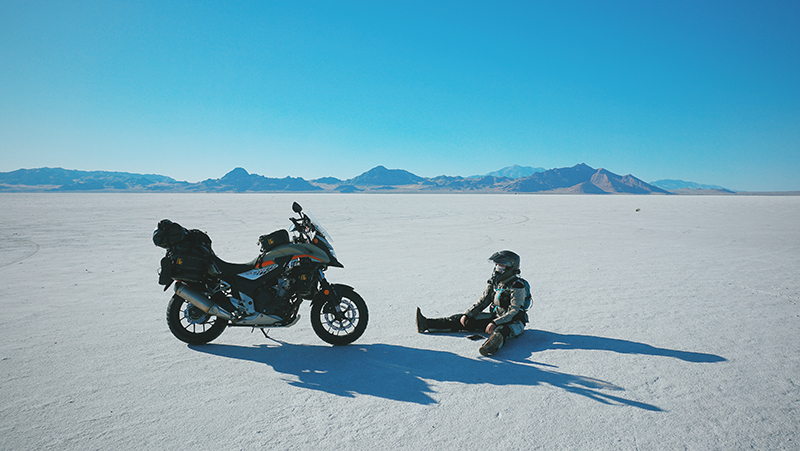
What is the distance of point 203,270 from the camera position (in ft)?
15.8

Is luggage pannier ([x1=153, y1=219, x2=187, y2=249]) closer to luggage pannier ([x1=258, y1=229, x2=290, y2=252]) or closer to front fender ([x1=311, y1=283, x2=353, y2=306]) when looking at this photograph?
luggage pannier ([x1=258, y1=229, x2=290, y2=252])

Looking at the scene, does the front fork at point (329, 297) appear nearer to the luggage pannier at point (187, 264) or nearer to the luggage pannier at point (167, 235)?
the luggage pannier at point (187, 264)

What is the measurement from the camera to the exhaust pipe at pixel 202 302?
4.72 m

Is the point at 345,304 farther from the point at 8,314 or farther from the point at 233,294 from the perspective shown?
the point at 8,314

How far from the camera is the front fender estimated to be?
4.81m

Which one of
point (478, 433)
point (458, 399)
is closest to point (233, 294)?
point (458, 399)

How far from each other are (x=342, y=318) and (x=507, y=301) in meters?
2.11

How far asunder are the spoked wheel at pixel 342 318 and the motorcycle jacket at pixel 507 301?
1.45 m

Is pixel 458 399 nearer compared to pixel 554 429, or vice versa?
pixel 554 429

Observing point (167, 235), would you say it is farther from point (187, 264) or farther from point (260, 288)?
point (260, 288)

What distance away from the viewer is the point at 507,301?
514cm

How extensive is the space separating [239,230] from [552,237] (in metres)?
13.1

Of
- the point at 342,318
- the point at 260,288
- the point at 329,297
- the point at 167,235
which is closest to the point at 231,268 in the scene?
the point at 260,288

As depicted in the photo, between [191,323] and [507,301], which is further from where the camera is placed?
[507,301]
